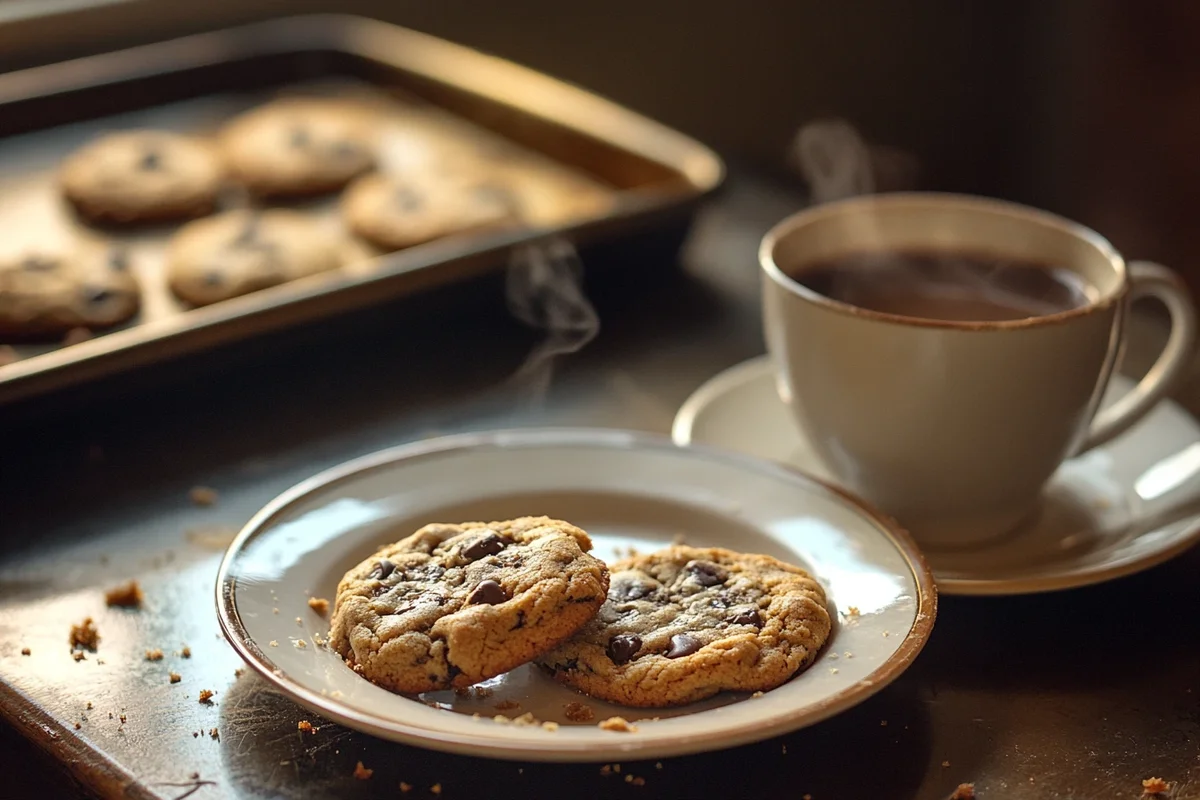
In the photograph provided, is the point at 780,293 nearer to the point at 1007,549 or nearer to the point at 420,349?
the point at 1007,549

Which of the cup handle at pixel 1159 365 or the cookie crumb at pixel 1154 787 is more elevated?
the cup handle at pixel 1159 365

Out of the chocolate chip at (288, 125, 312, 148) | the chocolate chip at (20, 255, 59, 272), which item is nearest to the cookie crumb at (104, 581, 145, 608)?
the chocolate chip at (20, 255, 59, 272)

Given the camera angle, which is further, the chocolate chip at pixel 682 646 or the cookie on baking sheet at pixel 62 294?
the cookie on baking sheet at pixel 62 294

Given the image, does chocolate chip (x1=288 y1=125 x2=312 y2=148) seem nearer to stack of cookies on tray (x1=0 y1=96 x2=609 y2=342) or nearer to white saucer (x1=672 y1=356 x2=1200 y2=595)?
stack of cookies on tray (x1=0 y1=96 x2=609 y2=342)

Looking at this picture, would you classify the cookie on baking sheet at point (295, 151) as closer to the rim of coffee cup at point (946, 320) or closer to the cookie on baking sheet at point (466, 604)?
the rim of coffee cup at point (946, 320)

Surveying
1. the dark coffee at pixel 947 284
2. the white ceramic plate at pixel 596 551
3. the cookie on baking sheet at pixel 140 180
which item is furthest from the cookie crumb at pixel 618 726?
the cookie on baking sheet at pixel 140 180

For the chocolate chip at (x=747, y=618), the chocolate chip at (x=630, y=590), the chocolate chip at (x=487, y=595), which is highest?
the chocolate chip at (x=487, y=595)

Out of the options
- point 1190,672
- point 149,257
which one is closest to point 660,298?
point 149,257
